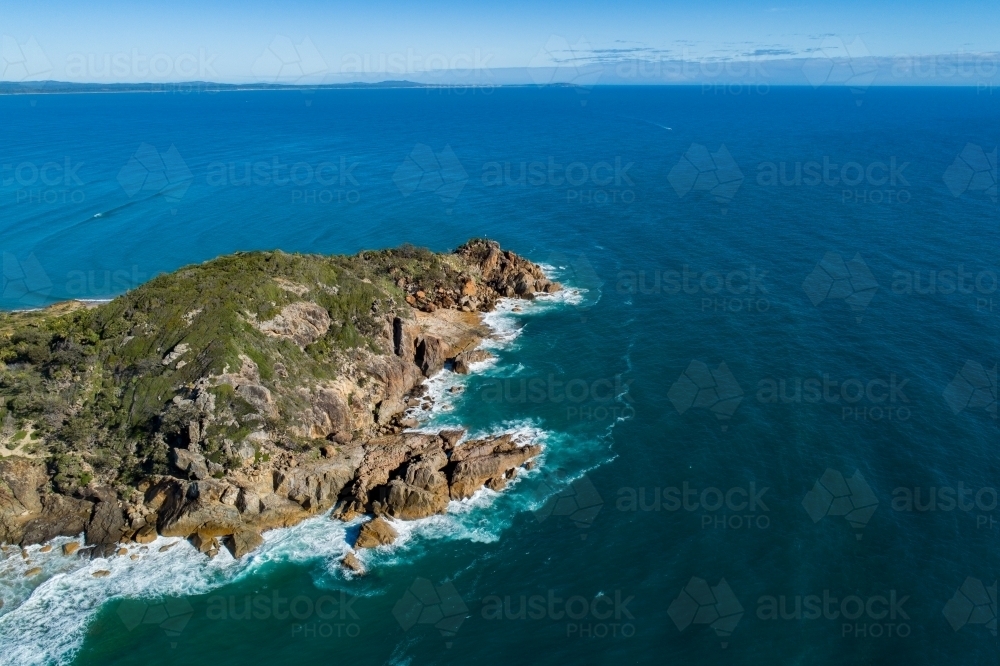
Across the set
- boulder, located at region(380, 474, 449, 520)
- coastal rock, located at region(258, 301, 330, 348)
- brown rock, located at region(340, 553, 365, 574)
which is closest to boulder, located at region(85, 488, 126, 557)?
brown rock, located at region(340, 553, 365, 574)

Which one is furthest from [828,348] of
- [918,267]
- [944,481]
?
[918,267]

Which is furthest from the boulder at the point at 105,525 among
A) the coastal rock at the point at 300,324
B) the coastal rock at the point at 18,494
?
the coastal rock at the point at 300,324

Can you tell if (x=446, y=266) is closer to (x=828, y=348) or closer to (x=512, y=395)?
(x=512, y=395)

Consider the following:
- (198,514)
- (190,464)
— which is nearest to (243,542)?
(198,514)

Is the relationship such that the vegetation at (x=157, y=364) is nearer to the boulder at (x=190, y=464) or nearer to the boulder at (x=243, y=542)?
the boulder at (x=190, y=464)

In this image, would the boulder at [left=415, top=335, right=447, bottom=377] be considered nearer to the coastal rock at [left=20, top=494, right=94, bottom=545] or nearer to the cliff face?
the cliff face

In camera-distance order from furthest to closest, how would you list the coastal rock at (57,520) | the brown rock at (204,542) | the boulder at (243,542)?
the coastal rock at (57,520)
the brown rock at (204,542)
the boulder at (243,542)
